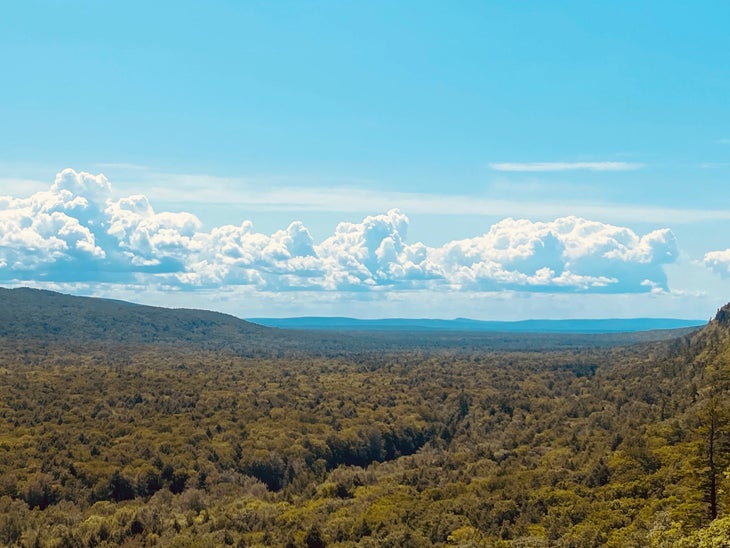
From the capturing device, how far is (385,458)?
101 metres

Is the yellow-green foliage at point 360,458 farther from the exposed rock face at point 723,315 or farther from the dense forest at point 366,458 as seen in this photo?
the exposed rock face at point 723,315

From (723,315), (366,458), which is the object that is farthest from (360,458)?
(723,315)

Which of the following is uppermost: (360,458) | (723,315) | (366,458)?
(723,315)

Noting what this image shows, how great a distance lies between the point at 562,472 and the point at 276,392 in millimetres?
76070

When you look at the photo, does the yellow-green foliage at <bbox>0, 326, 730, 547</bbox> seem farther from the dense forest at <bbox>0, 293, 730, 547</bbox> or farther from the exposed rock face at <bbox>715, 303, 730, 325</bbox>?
the exposed rock face at <bbox>715, 303, 730, 325</bbox>

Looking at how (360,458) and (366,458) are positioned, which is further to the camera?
(366,458)

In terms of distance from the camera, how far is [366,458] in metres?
98.2

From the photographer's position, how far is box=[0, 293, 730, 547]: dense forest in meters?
45.4

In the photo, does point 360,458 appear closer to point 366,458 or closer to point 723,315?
point 366,458

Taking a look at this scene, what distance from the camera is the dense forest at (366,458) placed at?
4541 centimetres

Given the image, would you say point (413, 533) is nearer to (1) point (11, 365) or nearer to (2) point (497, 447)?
(2) point (497, 447)

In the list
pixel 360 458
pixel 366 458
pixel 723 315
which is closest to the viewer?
pixel 360 458

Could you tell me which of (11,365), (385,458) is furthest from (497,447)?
(11,365)

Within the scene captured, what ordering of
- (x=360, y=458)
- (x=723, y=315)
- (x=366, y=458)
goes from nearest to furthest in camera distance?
1. (x=360, y=458)
2. (x=366, y=458)
3. (x=723, y=315)
